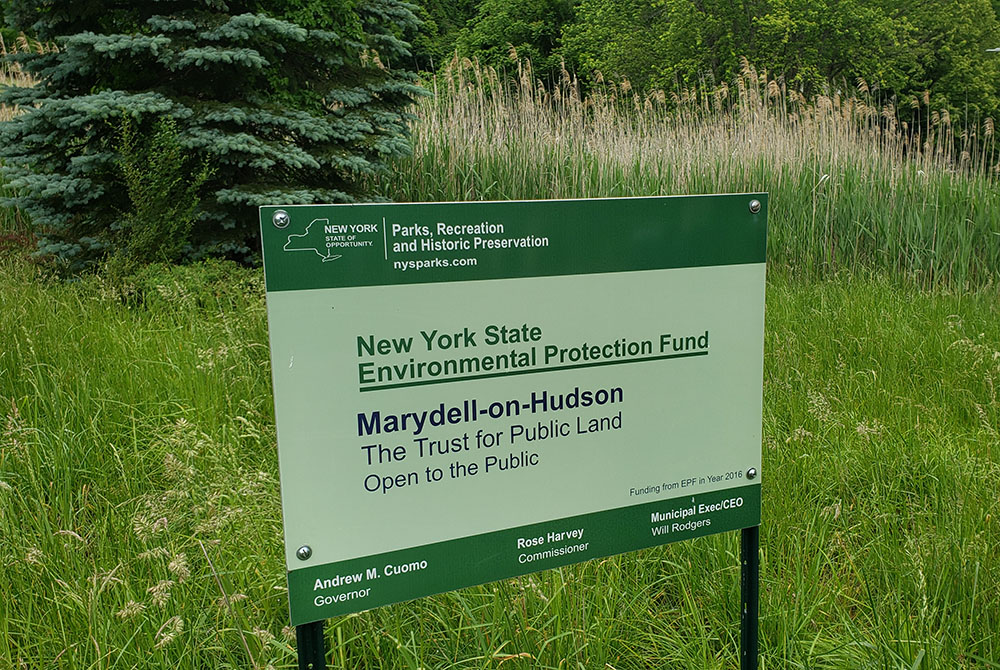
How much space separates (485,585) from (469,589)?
0.23 feet

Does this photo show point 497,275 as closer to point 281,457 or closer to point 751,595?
point 281,457

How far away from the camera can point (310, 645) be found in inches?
58.7

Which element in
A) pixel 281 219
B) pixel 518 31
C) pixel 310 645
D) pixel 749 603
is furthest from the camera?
pixel 518 31

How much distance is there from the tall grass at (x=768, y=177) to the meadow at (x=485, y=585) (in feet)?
3.45

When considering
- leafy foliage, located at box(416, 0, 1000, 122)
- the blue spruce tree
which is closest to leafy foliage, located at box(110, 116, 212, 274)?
the blue spruce tree

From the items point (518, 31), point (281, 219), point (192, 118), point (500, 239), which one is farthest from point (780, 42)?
point (281, 219)

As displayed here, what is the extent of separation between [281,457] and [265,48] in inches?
202

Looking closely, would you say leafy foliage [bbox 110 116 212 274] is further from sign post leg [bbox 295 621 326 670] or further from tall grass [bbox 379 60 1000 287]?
sign post leg [bbox 295 621 326 670]

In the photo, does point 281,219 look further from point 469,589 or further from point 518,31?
point 518,31

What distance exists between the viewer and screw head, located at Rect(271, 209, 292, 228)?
1.33 metres

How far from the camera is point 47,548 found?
232cm

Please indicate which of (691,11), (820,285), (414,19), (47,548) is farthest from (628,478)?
(691,11)

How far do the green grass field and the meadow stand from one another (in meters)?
0.01

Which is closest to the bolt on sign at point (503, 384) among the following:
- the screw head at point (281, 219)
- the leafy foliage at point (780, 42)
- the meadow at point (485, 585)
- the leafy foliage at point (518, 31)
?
the screw head at point (281, 219)
